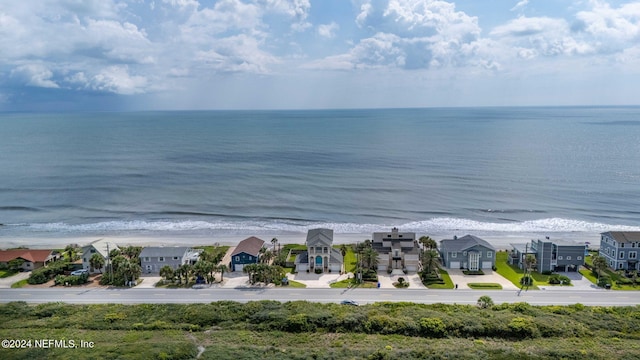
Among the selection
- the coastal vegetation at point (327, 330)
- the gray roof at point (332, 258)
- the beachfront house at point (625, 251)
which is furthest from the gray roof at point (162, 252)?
the beachfront house at point (625, 251)

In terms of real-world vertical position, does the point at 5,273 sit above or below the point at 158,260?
below

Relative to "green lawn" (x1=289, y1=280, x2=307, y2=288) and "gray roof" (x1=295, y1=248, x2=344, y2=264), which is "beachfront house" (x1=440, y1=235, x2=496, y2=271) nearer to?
"gray roof" (x1=295, y1=248, x2=344, y2=264)

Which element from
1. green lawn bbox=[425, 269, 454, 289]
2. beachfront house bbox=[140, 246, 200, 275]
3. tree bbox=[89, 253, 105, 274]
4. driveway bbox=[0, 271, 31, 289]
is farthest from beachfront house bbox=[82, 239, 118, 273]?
green lawn bbox=[425, 269, 454, 289]

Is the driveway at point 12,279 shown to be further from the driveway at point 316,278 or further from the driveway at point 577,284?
the driveway at point 577,284

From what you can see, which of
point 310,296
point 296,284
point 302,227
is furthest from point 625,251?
point 302,227

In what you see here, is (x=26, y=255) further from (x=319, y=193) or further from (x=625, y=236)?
(x=625, y=236)

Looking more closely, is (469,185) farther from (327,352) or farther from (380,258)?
(327,352)
